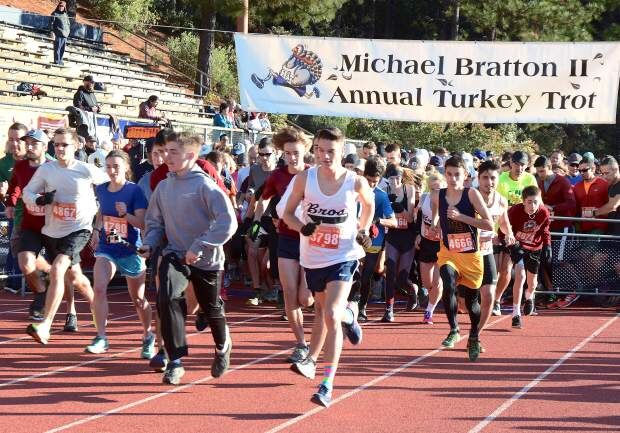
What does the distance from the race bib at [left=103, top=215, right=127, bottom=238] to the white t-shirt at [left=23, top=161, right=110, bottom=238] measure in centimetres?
57

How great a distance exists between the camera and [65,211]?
9898 millimetres

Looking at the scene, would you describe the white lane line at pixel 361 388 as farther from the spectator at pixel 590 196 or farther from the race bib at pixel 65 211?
the spectator at pixel 590 196

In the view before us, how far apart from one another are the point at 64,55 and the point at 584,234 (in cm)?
1870

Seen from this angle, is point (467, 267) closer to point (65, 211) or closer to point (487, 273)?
point (487, 273)

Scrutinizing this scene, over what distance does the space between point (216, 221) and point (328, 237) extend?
821mm

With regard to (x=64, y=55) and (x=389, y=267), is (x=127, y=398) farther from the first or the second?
(x=64, y=55)

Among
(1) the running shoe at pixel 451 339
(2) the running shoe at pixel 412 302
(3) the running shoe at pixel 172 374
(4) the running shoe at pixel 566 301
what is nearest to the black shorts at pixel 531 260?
(2) the running shoe at pixel 412 302

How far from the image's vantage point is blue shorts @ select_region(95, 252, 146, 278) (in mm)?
9430

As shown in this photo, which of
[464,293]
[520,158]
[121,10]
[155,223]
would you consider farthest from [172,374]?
[121,10]

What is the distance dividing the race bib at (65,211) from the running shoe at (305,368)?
2.79 meters

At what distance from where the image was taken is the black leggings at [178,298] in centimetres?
→ 799

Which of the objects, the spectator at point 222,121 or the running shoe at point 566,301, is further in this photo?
the spectator at point 222,121

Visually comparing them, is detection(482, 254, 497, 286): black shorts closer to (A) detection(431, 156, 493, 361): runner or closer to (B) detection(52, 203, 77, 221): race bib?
(A) detection(431, 156, 493, 361): runner

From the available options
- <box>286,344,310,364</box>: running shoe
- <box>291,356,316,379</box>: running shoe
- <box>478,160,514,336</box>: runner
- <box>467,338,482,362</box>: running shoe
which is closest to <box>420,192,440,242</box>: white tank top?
<box>478,160,514,336</box>: runner
